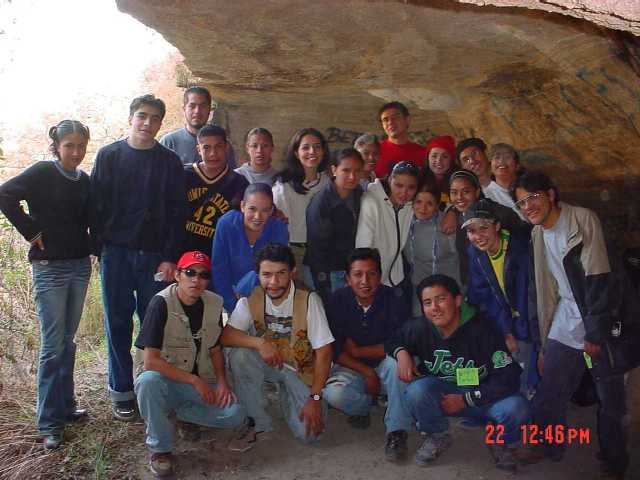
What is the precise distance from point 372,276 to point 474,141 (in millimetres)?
1411

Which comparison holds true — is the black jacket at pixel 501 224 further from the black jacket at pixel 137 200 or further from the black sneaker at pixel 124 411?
the black sneaker at pixel 124 411

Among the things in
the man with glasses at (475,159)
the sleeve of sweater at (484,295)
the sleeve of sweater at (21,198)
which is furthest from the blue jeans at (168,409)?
the man with glasses at (475,159)

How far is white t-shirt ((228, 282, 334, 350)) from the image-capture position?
3623 mm

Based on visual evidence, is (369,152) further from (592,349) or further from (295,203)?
(592,349)

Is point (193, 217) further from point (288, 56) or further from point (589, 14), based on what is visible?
point (589, 14)

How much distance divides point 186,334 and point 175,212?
2.91 ft

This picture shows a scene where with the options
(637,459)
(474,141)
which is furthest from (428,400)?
(474,141)

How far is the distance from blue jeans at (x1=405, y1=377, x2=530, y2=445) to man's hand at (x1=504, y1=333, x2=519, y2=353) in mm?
376

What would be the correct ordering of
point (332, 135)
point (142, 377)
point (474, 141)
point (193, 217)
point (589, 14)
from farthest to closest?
point (332, 135)
point (474, 141)
point (193, 217)
point (142, 377)
point (589, 14)

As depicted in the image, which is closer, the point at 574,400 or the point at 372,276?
the point at 372,276

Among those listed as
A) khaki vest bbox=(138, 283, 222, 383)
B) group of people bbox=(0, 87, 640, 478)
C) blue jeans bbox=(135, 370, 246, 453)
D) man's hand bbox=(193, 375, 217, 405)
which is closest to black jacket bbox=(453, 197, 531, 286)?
group of people bbox=(0, 87, 640, 478)

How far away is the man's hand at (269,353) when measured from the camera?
3539 mm

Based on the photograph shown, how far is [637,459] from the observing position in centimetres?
347

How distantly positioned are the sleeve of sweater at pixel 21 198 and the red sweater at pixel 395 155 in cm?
251
